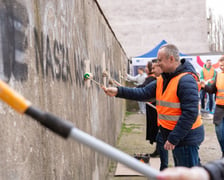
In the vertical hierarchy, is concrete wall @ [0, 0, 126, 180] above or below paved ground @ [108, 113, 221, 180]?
above

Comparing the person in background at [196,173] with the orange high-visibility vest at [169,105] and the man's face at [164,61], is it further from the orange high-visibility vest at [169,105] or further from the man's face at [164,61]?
the man's face at [164,61]

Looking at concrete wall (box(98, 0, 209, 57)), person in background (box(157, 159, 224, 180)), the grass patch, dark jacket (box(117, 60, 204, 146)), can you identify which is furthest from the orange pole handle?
concrete wall (box(98, 0, 209, 57))

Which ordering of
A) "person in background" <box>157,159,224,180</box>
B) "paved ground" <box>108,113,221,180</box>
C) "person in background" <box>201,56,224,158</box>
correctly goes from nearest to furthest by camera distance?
"person in background" <box>157,159,224,180</box>
"person in background" <box>201,56,224,158</box>
"paved ground" <box>108,113,221,180</box>

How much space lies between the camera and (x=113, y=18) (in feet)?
72.0

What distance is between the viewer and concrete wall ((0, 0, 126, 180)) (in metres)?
1.38

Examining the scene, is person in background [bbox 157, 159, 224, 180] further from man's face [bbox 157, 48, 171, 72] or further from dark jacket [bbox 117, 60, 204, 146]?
man's face [bbox 157, 48, 171, 72]

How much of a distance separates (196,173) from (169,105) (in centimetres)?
201

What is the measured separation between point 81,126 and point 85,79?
593 mm

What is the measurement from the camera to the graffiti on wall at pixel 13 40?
1339mm

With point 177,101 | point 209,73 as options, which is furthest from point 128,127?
point 177,101

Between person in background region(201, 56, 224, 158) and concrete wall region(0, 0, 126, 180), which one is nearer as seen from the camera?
concrete wall region(0, 0, 126, 180)

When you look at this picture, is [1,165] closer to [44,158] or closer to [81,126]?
[44,158]

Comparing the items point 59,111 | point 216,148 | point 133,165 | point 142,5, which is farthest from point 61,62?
point 142,5

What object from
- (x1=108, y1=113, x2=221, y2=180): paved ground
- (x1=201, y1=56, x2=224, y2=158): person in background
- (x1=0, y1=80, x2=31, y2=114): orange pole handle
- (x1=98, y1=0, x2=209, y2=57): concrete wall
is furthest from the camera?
(x1=98, y1=0, x2=209, y2=57): concrete wall
